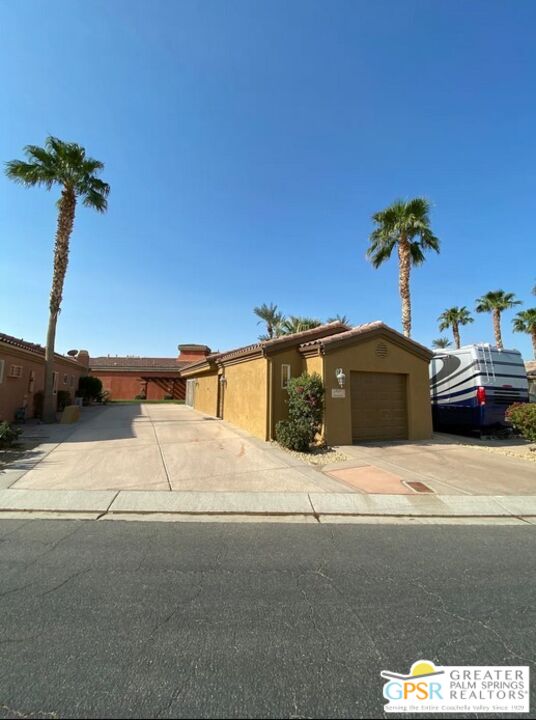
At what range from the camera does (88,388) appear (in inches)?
1071

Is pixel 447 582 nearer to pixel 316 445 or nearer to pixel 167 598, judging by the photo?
pixel 167 598

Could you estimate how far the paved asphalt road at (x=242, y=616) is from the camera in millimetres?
2164

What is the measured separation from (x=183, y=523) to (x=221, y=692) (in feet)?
10.1

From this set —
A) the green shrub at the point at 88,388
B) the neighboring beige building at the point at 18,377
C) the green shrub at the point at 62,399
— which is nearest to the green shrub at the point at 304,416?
the neighboring beige building at the point at 18,377

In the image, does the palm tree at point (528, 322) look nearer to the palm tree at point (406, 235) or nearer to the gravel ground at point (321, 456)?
the palm tree at point (406, 235)

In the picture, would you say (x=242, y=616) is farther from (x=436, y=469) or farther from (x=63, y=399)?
(x=63, y=399)

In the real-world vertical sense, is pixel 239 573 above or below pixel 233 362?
Answer: below

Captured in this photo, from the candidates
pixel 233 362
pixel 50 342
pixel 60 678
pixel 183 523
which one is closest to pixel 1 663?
pixel 60 678

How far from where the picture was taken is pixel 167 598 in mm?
3193

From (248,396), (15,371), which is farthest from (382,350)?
(15,371)

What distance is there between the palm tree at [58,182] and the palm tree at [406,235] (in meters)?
14.7

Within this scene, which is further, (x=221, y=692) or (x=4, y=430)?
(x=4, y=430)

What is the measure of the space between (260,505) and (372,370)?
7.14 meters

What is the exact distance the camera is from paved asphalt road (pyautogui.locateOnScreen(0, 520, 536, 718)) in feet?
7.10
